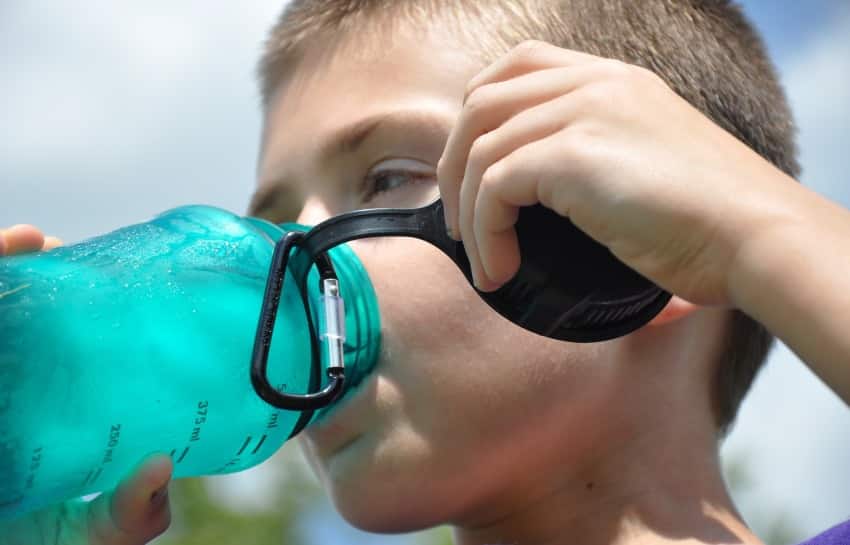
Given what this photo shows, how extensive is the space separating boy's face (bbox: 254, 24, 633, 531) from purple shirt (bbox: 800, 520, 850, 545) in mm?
278

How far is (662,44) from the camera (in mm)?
1478

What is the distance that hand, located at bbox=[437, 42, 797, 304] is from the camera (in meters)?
0.85

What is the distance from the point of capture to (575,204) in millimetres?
896

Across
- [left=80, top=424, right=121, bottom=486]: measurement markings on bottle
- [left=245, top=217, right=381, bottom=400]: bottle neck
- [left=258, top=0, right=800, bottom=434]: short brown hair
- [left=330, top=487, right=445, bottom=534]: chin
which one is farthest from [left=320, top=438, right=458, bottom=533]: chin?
[left=258, top=0, right=800, bottom=434]: short brown hair

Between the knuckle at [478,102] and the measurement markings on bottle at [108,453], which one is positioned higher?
the knuckle at [478,102]

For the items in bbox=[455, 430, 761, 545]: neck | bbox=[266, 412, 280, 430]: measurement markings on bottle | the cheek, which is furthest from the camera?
bbox=[455, 430, 761, 545]: neck

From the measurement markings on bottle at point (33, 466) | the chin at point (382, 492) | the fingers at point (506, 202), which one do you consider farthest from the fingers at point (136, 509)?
the fingers at point (506, 202)

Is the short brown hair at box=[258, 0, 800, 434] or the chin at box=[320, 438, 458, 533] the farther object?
the short brown hair at box=[258, 0, 800, 434]

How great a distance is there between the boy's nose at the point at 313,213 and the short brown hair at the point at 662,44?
26 centimetres

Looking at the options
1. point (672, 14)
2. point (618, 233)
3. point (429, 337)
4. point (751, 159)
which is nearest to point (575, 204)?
point (618, 233)

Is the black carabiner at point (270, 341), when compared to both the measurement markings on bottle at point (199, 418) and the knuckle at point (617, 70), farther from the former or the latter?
the knuckle at point (617, 70)

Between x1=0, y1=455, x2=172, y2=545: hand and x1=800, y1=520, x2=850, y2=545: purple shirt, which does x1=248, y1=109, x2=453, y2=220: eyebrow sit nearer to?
x1=0, y1=455, x2=172, y2=545: hand

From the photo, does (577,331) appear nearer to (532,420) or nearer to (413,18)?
(532,420)

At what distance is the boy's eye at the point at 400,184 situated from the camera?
1276 mm
